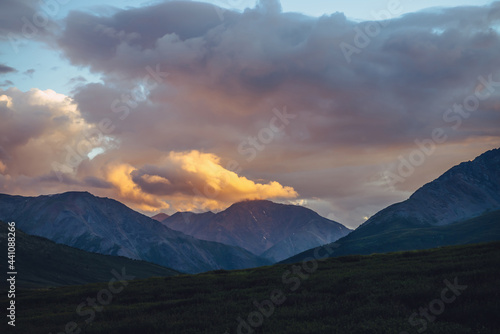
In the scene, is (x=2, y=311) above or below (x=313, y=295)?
above

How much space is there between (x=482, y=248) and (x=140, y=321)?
143 feet

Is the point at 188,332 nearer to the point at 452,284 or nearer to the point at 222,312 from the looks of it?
the point at 222,312

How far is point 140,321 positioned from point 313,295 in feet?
52.9

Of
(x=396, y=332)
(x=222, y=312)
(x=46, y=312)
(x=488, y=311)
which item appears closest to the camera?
(x=396, y=332)

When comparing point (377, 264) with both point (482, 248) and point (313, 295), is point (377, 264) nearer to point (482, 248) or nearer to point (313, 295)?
point (482, 248)

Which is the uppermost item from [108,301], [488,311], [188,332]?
[108,301]

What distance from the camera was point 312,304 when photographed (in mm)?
37625

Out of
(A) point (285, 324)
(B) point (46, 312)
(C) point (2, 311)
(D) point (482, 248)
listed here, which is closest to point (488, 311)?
(A) point (285, 324)

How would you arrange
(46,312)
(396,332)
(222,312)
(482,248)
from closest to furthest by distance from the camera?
1. (396,332)
2. (222,312)
3. (46,312)
4. (482,248)

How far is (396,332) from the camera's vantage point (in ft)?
87.1

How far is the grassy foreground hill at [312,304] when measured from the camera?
29.7m

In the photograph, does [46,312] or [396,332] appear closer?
[396,332]

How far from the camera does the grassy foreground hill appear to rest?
2972 centimetres

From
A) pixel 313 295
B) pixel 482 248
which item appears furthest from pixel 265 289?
pixel 482 248
